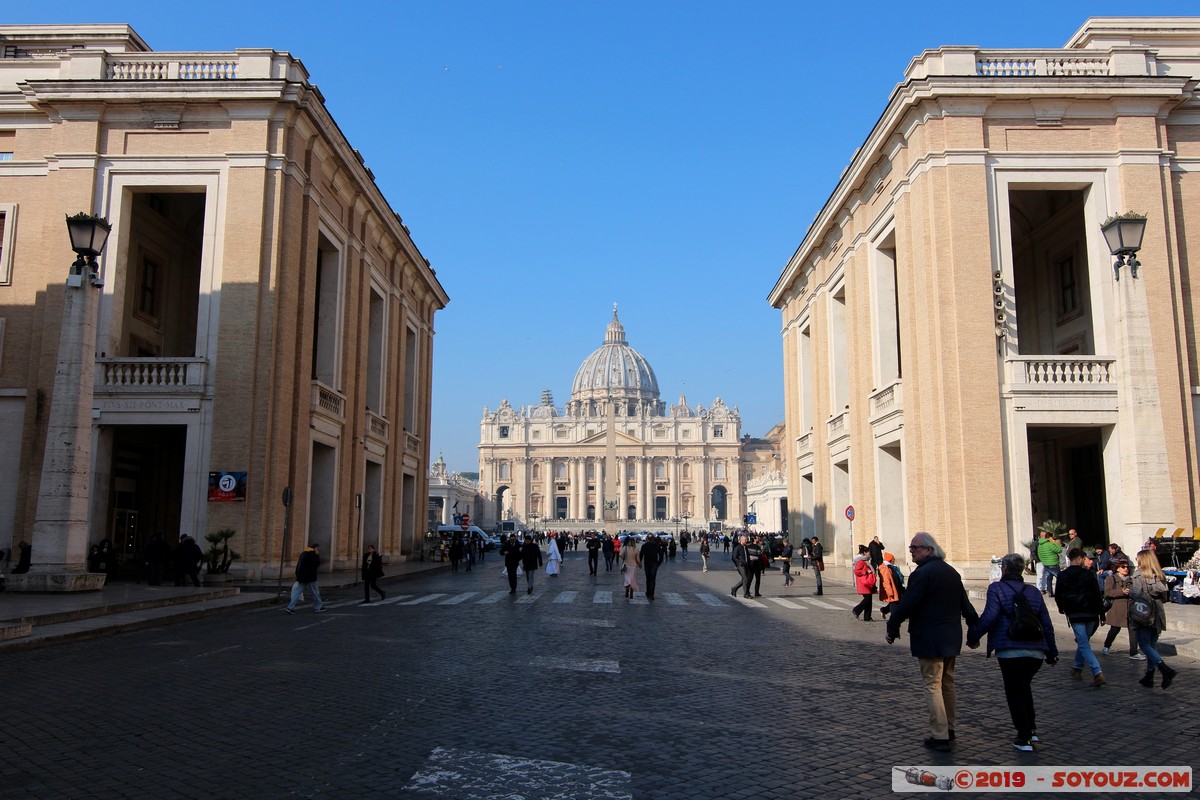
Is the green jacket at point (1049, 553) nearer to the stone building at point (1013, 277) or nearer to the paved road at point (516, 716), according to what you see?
the stone building at point (1013, 277)

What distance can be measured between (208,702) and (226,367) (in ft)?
51.3

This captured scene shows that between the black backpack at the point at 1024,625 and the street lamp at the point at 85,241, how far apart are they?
16.2 metres

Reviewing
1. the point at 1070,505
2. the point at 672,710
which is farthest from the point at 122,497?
the point at 1070,505

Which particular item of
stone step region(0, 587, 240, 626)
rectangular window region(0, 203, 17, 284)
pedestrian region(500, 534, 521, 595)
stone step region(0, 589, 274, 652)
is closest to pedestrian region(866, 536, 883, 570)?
pedestrian region(500, 534, 521, 595)

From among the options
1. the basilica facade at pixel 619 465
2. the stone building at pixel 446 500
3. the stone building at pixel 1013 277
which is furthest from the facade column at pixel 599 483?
the stone building at pixel 1013 277

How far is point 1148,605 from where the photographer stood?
9.72 metres

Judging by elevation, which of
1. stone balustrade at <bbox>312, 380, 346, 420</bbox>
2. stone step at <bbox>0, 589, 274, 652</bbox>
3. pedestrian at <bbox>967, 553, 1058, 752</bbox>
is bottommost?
stone step at <bbox>0, 589, 274, 652</bbox>

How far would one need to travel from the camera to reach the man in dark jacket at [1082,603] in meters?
9.52

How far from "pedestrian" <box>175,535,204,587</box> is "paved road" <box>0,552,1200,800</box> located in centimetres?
681

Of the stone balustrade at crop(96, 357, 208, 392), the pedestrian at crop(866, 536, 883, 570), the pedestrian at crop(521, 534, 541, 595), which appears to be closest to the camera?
the pedestrian at crop(866, 536, 883, 570)

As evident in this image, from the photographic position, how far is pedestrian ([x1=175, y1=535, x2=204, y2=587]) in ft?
65.3

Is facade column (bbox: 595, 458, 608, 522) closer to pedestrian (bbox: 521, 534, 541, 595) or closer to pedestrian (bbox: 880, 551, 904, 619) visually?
pedestrian (bbox: 521, 534, 541, 595)

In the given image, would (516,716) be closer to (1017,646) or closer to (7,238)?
(1017,646)

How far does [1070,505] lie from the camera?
27.0 metres
